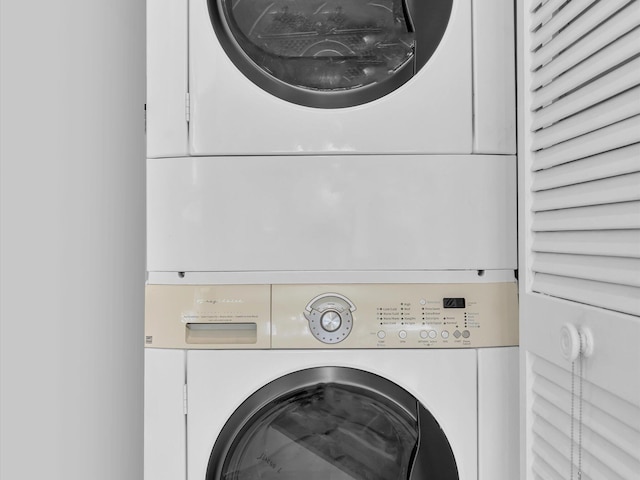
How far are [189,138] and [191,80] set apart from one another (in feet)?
0.41

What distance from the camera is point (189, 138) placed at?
1099 millimetres

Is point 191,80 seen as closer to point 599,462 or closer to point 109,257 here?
point 109,257

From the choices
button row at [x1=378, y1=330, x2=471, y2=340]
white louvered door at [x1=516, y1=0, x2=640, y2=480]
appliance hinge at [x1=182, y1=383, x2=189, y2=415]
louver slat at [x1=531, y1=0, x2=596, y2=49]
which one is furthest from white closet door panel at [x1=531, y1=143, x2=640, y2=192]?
appliance hinge at [x1=182, y1=383, x2=189, y2=415]

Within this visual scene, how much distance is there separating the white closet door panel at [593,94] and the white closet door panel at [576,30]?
8 cm

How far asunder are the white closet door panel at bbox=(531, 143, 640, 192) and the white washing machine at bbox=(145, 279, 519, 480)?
0.26 meters

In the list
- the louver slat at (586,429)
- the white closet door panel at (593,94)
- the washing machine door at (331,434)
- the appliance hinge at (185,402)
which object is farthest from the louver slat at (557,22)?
the appliance hinge at (185,402)

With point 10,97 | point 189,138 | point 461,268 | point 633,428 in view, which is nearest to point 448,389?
point 461,268

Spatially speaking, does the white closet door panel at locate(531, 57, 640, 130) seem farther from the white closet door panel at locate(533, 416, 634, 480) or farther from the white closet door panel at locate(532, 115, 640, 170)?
the white closet door panel at locate(533, 416, 634, 480)

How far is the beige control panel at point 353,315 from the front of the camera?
42.8 inches

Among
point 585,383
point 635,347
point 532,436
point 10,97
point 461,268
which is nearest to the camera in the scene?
point 635,347

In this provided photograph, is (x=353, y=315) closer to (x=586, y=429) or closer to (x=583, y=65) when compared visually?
(x=586, y=429)

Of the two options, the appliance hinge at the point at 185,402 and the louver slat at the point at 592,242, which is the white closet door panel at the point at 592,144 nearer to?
the louver slat at the point at 592,242

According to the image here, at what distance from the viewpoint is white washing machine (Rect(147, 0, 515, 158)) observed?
3.55 ft

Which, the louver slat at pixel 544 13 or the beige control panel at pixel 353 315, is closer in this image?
the louver slat at pixel 544 13
